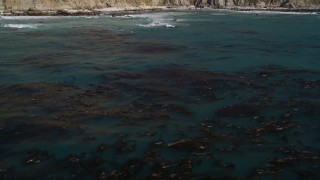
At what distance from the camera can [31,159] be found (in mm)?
10562

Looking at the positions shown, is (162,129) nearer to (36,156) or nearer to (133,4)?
(36,156)

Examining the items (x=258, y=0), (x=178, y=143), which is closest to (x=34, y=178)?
(x=178, y=143)

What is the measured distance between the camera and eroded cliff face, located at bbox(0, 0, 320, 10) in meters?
93.9

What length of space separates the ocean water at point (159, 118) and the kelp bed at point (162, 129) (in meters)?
0.03

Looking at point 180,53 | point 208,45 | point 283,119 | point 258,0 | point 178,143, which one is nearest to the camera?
point 178,143

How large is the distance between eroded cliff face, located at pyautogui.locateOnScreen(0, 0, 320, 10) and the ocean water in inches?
2890

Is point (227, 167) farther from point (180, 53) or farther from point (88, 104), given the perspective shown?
point (180, 53)

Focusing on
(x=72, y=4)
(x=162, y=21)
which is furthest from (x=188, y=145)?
(x=72, y=4)

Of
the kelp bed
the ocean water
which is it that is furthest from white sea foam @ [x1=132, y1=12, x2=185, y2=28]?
the kelp bed

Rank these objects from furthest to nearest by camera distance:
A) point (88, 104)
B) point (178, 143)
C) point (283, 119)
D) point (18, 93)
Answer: point (18, 93) < point (88, 104) < point (283, 119) < point (178, 143)

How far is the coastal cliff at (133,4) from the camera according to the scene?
307 ft

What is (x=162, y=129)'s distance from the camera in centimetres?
1288

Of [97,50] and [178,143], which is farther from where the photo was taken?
[97,50]

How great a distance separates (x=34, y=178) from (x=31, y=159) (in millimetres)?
1187
